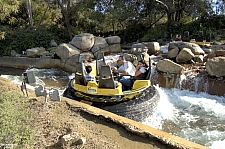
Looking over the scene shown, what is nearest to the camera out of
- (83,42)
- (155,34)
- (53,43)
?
(83,42)

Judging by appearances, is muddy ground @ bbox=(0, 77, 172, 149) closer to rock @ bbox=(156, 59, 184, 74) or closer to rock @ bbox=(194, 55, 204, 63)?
rock @ bbox=(156, 59, 184, 74)

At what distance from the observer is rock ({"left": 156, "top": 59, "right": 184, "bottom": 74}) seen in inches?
265

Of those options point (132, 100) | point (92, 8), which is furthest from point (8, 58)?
point (132, 100)

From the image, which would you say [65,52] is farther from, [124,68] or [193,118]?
[193,118]

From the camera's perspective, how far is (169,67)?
6.84 metres

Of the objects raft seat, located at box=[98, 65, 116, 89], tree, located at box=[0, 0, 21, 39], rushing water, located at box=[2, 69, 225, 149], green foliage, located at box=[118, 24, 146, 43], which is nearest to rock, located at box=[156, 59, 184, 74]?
rushing water, located at box=[2, 69, 225, 149]

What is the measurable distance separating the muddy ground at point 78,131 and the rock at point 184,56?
5415 millimetres

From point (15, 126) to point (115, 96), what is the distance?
201 cm

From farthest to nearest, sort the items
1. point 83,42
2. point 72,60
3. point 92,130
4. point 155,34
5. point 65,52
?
point 155,34, point 83,42, point 65,52, point 72,60, point 92,130

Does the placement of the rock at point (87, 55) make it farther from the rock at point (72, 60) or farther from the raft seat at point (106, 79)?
the raft seat at point (106, 79)

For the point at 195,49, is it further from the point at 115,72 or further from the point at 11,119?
the point at 11,119

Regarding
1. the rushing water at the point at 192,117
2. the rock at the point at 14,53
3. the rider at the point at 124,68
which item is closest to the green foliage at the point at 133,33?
the rock at the point at 14,53

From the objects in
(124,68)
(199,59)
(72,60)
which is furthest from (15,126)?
(72,60)

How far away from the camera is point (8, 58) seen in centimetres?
1190
